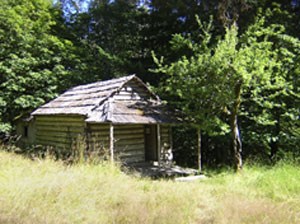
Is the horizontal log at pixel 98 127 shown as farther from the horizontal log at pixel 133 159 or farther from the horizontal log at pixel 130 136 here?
the horizontal log at pixel 133 159

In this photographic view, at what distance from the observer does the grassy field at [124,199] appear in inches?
237

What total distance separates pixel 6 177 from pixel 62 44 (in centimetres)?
1315

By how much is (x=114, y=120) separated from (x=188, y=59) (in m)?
6.53

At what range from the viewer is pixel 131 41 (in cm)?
2214

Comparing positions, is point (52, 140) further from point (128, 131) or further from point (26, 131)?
point (128, 131)

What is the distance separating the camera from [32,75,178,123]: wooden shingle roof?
1200cm

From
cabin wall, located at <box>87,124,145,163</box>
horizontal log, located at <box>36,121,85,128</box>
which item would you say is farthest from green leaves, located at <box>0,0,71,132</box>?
cabin wall, located at <box>87,124,145,163</box>

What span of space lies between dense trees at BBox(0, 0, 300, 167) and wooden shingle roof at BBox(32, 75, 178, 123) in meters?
0.95

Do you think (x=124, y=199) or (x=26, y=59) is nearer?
(x=124, y=199)

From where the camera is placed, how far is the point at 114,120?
11281mm

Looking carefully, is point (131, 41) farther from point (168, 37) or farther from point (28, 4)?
point (28, 4)

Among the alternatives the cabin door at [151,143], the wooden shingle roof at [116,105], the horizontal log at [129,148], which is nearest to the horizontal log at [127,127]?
the cabin door at [151,143]

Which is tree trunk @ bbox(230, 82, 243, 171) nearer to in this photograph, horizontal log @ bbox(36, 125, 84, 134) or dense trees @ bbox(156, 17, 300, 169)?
dense trees @ bbox(156, 17, 300, 169)

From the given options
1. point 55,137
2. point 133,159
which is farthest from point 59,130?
point 133,159
